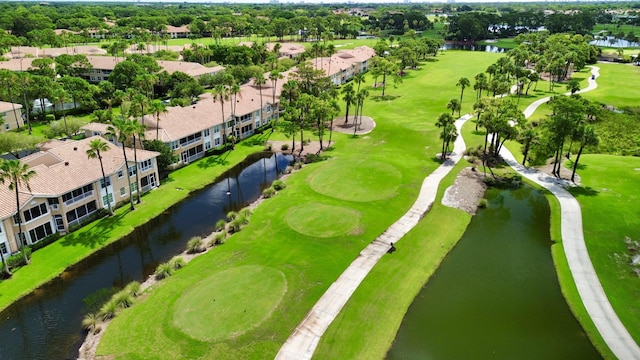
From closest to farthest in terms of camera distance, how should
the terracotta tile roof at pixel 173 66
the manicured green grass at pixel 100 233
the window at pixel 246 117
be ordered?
the manicured green grass at pixel 100 233
the window at pixel 246 117
the terracotta tile roof at pixel 173 66

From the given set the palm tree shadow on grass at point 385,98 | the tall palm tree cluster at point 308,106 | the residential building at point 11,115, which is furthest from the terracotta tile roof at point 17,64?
the palm tree shadow on grass at point 385,98

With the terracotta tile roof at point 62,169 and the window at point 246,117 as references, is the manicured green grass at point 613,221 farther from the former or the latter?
the window at point 246,117

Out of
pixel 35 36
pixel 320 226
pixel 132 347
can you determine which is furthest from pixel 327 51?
pixel 132 347

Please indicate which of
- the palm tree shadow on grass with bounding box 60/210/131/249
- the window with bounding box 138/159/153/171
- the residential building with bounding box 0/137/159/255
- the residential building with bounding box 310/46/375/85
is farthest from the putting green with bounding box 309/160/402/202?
the residential building with bounding box 310/46/375/85

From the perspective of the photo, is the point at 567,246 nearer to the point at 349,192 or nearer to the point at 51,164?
→ the point at 349,192

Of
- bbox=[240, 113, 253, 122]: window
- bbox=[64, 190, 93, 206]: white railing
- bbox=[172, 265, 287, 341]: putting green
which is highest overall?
bbox=[240, 113, 253, 122]: window

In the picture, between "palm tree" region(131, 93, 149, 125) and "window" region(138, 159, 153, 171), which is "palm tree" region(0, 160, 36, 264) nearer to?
"window" region(138, 159, 153, 171)
